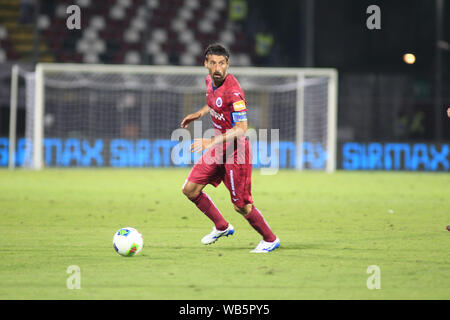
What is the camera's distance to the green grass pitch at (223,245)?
4555 millimetres

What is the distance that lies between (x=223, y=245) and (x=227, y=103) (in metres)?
1.35

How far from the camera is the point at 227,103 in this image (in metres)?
6.03

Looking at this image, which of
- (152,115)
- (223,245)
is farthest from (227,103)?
(152,115)

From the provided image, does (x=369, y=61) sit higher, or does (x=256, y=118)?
(x=369, y=61)

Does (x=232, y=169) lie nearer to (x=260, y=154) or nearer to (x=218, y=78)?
(x=218, y=78)

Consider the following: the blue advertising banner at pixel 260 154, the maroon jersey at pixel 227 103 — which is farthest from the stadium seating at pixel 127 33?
the maroon jersey at pixel 227 103

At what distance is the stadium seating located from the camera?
21.9 m

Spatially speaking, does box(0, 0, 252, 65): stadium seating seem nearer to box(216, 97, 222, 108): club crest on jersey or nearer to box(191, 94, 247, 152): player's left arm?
box(216, 97, 222, 108): club crest on jersey

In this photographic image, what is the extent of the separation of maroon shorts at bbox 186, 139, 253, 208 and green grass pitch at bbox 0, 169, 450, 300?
1.67ft

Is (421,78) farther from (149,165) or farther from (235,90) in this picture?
(235,90)
